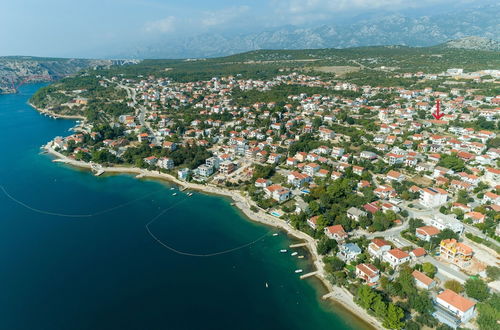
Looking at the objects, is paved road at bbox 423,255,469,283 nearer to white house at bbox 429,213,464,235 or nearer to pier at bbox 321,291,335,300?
white house at bbox 429,213,464,235

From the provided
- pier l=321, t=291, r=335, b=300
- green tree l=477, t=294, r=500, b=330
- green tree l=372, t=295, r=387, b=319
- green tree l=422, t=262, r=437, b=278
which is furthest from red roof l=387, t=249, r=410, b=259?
pier l=321, t=291, r=335, b=300

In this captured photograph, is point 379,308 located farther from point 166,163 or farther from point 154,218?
point 166,163

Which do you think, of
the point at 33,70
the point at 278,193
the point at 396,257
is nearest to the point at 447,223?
the point at 396,257

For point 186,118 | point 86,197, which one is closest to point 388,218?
point 86,197

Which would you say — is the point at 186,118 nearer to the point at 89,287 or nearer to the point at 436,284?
the point at 89,287

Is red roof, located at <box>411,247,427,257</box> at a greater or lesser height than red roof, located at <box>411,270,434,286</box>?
lesser
